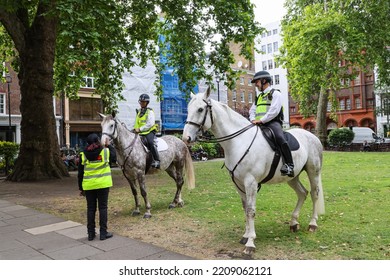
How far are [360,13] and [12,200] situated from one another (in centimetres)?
3120

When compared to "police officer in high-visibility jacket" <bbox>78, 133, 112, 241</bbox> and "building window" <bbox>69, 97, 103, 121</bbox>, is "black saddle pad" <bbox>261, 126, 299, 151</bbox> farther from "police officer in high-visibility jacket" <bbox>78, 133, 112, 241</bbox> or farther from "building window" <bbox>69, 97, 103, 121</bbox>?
"building window" <bbox>69, 97, 103, 121</bbox>

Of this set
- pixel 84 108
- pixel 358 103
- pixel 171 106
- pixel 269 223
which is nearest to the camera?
pixel 269 223

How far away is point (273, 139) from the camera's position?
5781 millimetres

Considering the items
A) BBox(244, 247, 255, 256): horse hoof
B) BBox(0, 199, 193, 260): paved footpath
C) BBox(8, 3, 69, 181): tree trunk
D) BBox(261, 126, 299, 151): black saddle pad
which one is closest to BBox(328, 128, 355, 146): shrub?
BBox(8, 3, 69, 181): tree trunk

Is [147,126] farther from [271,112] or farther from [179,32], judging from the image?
[179,32]

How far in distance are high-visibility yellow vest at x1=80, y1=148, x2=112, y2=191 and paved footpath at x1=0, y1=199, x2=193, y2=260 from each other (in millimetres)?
1032

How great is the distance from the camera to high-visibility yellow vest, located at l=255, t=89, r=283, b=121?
5961 millimetres

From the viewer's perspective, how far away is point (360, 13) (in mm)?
29906

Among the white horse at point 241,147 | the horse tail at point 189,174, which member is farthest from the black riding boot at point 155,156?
the white horse at point 241,147

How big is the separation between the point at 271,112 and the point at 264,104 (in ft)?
1.06

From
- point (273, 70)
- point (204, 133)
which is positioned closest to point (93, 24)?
point (204, 133)

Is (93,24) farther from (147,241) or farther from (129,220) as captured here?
(147,241)

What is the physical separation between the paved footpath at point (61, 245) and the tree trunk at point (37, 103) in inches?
329

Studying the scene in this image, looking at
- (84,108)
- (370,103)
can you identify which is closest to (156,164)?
(84,108)
